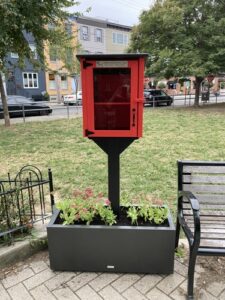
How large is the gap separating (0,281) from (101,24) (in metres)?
37.4

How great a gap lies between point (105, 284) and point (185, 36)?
1445cm

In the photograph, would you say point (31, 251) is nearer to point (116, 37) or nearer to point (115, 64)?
point (115, 64)

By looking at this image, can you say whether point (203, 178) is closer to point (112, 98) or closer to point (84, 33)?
point (112, 98)

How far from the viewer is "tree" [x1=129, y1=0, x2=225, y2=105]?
Answer: 13555mm

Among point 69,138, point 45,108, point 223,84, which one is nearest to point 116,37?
point 223,84

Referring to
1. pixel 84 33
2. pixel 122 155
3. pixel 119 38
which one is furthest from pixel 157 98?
pixel 119 38

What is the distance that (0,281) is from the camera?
7.27 feet

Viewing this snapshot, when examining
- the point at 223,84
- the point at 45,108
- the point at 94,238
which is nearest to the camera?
the point at 94,238

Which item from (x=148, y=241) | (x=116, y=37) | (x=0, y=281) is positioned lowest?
(x=0, y=281)

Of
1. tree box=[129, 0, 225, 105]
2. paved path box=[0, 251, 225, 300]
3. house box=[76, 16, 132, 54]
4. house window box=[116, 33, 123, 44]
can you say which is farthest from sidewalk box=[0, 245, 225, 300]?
house window box=[116, 33, 123, 44]

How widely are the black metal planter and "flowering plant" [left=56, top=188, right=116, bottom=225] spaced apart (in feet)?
0.33

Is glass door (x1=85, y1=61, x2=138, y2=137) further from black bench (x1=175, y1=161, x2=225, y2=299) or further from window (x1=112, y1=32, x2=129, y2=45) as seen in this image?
window (x1=112, y1=32, x2=129, y2=45)

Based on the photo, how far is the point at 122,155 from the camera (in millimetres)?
5762

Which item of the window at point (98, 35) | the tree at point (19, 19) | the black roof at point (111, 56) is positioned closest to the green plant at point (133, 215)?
the black roof at point (111, 56)
